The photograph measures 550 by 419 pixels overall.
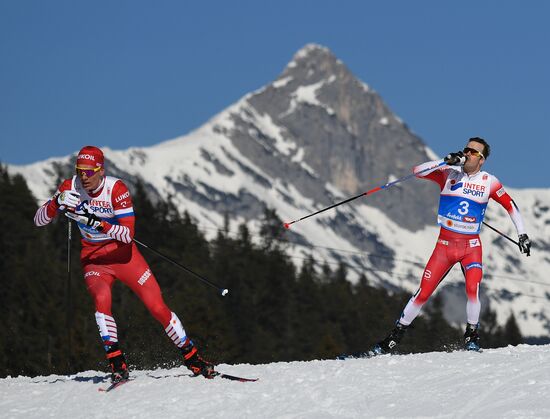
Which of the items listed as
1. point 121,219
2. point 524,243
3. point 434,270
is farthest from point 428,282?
point 121,219

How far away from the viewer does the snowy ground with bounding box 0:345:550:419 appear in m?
10.3

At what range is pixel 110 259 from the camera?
42.1 ft

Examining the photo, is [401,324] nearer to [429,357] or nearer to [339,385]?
[429,357]

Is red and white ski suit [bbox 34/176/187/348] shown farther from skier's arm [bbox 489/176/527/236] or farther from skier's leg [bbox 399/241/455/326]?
skier's arm [bbox 489/176/527/236]

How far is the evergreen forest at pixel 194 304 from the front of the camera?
174 ft

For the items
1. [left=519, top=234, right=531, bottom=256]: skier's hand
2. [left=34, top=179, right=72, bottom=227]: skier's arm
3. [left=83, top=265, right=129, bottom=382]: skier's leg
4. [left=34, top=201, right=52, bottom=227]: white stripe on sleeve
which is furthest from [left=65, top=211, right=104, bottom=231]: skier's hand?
[left=519, top=234, right=531, bottom=256]: skier's hand

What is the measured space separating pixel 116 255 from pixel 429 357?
3.73 metres

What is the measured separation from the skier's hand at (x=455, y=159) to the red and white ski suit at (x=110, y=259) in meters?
3.74

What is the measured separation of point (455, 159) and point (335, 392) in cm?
375

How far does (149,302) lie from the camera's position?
12.8m

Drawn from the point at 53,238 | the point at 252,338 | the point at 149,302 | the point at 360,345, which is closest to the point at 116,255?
the point at 149,302

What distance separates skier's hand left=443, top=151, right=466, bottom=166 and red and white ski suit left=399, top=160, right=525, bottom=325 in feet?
0.46

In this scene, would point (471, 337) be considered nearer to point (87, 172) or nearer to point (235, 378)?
point (235, 378)

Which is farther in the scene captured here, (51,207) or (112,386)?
(51,207)
